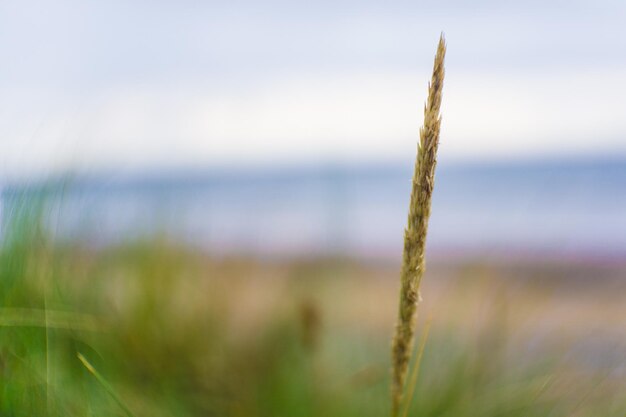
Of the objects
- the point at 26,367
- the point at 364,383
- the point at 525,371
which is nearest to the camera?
the point at 26,367

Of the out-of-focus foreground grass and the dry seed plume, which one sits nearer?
the dry seed plume

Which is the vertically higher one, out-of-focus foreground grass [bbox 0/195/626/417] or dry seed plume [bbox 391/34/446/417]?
dry seed plume [bbox 391/34/446/417]

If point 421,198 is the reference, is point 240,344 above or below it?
below

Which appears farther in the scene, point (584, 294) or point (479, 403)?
point (584, 294)

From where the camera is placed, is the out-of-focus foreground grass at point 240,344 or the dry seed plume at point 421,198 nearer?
the dry seed plume at point 421,198

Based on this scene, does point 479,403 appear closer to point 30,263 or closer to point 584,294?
point 30,263

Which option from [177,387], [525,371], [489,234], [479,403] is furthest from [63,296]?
[489,234]

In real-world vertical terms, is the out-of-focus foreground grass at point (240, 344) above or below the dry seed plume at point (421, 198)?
below

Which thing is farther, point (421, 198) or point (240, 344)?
point (240, 344)
